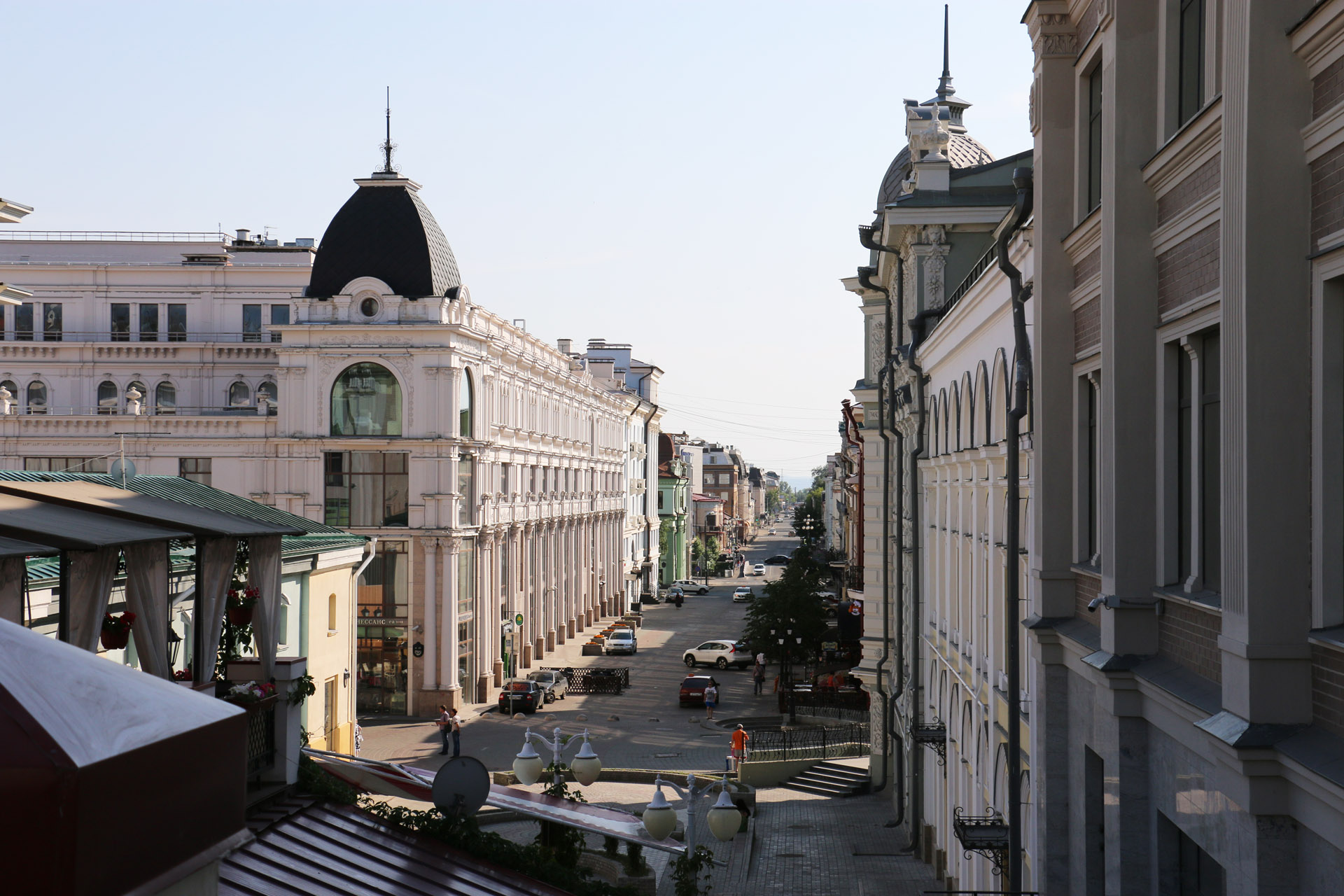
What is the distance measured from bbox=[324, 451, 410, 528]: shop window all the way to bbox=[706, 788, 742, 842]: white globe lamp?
1255 inches

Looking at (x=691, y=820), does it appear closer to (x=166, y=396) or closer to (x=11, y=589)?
(x=11, y=589)

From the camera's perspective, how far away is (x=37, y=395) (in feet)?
182

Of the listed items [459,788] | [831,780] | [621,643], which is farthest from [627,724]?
[459,788]

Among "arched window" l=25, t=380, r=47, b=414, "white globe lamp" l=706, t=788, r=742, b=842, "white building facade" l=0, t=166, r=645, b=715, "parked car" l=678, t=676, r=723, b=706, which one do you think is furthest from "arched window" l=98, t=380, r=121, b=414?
"white globe lamp" l=706, t=788, r=742, b=842

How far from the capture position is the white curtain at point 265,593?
40.2ft

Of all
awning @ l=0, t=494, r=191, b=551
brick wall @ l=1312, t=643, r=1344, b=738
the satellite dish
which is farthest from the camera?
the satellite dish

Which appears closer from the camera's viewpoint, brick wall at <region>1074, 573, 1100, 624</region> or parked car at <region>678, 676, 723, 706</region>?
brick wall at <region>1074, 573, 1100, 624</region>

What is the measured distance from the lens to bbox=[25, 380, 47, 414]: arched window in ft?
181

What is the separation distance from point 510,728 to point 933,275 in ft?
81.4

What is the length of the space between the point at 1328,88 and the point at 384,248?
43.7 meters

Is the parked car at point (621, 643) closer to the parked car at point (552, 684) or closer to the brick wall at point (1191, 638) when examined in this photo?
the parked car at point (552, 684)

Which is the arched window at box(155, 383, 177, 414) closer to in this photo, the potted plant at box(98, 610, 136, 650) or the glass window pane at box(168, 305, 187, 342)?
the glass window pane at box(168, 305, 187, 342)

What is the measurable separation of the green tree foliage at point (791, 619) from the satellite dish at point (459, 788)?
41606 millimetres

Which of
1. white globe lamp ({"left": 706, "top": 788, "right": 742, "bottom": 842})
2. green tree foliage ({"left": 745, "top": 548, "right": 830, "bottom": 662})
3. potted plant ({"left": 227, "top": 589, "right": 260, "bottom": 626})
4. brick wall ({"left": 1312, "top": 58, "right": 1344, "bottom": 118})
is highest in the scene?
brick wall ({"left": 1312, "top": 58, "right": 1344, "bottom": 118})
